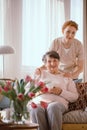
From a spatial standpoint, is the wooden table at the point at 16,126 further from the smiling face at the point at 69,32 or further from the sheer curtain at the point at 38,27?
the sheer curtain at the point at 38,27

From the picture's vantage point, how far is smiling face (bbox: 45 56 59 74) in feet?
12.1

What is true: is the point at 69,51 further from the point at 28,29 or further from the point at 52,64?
the point at 28,29

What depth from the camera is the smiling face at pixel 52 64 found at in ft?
12.1

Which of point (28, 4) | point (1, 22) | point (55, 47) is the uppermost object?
point (28, 4)

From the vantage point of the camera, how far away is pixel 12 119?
2.71 m

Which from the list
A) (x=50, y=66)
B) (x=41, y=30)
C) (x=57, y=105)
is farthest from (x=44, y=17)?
(x=57, y=105)

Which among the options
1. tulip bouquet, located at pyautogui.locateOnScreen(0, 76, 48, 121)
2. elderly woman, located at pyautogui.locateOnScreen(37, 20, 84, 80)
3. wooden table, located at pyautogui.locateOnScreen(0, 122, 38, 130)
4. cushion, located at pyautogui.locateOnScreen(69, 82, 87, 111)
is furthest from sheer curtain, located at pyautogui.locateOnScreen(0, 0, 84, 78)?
wooden table, located at pyautogui.locateOnScreen(0, 122, 38, 130)

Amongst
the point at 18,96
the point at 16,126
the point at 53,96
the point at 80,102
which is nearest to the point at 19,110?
the point at 18,96

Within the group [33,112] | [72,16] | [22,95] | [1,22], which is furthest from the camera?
[72,16]

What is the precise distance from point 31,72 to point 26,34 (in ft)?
1.91

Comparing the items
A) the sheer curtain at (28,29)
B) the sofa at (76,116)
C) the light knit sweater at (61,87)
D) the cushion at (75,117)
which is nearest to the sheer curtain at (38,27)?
the sheer curtain at (28,29)

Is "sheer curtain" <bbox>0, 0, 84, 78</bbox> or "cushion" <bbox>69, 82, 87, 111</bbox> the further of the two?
"sheer curtain" <bbox>0, 0, 84, 78</bbox>

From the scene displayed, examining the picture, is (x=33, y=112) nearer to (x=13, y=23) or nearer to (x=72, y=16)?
(x=13, y=23)

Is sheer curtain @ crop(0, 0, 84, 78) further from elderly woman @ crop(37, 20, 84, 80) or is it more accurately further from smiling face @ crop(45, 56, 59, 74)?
smiling face @ crop(45, 56, 59, 74)
